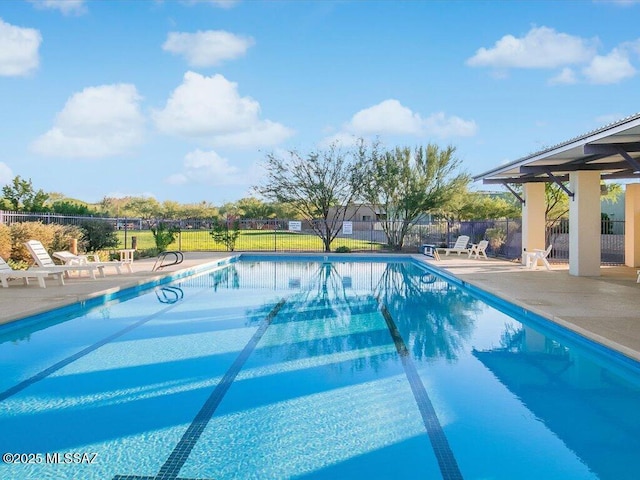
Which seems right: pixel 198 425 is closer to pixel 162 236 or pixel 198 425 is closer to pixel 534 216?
pixel 534 216

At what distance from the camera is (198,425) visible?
3996 mm

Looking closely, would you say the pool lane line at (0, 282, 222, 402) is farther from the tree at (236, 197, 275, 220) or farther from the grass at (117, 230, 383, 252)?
the tree at (236, 197, 275, 220)

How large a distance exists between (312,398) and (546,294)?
238 inches

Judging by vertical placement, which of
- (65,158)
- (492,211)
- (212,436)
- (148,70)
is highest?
(148,70)

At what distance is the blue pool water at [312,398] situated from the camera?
11.0ft

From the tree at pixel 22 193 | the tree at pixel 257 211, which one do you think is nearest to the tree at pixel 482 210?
the tree at pixel 257 211

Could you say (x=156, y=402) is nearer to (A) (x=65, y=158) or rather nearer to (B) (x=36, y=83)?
(B) (x=36, y=83)

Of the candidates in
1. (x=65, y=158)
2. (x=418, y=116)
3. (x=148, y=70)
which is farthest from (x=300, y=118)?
(x=65, y=158)

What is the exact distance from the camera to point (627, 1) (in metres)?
15.7

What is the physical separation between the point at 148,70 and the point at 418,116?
484 inches

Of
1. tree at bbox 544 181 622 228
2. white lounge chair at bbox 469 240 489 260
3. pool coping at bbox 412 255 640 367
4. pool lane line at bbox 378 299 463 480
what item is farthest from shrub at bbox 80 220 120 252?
tree at bbox 544 181 622 228

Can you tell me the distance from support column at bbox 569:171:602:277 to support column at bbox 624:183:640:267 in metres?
3.61

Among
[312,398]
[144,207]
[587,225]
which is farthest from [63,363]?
[144,207]

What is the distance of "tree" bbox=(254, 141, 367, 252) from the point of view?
21.9m
